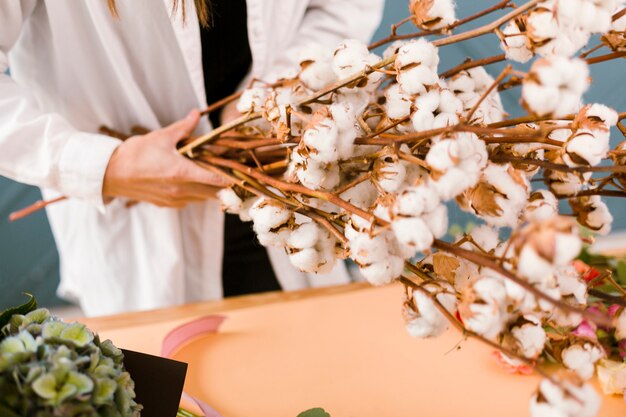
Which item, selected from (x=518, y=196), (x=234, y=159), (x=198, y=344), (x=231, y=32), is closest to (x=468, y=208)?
(x=518, y=196)

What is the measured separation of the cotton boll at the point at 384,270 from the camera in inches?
12.6

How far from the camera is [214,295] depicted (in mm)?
857

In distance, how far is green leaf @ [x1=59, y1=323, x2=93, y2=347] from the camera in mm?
312

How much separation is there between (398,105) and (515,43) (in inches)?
3.1

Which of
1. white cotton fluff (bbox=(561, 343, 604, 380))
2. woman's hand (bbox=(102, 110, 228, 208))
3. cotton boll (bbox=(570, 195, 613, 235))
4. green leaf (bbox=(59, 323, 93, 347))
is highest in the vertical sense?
green leaf (bbox=(59, 323, 93, 347))

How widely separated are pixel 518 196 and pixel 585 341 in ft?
0.32

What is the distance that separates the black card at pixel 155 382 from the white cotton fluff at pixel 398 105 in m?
0.22

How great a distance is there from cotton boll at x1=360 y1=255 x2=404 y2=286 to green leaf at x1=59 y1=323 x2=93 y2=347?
154 mm

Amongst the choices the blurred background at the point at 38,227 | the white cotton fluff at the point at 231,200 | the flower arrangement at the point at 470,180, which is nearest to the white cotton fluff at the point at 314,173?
the flower arrangement at the point at 470,180

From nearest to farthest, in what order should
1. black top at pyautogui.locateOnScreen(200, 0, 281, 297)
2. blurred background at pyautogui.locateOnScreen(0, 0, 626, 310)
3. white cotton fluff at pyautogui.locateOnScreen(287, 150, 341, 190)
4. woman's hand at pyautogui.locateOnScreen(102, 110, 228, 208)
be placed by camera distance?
1. white cotton fluff at pyautogui.locateOnScreen(287, 150, 341, 190)
2. woman's hand at pyautogui.locateOnScreen(102, 110, 228, 208)
3. black top at pyautogui.locateOnScreen(200, 0, 281, 297)
4. blurred background at pyautogui.locateOnScreen(0, 0, 626, 310)

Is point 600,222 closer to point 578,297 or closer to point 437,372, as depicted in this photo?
point 578,297

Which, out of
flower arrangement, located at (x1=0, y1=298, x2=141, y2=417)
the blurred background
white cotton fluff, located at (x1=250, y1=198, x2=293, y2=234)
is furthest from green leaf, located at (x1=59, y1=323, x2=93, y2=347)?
the blurred background

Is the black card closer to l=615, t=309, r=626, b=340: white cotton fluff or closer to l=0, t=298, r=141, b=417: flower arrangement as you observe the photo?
l=0, t=298, r=141, b=417: flower arrangement

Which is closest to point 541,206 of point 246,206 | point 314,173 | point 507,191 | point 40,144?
point 507,191
